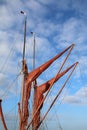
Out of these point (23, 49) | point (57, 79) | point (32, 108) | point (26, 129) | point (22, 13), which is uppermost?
point (22, 13)

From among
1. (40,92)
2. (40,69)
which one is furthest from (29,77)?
(40,92)

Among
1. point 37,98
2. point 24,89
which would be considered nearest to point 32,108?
point 37,98

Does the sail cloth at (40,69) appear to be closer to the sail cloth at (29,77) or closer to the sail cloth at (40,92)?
the sail cloth at (29,77)

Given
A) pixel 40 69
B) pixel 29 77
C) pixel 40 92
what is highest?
pixel 40 69

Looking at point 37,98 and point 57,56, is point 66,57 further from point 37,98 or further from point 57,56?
point 37,98

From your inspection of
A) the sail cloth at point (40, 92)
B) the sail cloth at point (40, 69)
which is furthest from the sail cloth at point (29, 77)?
the sail cloth at point (40, 92)

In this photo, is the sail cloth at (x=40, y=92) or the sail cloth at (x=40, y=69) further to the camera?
the sail cloth at (x=40, y=92)

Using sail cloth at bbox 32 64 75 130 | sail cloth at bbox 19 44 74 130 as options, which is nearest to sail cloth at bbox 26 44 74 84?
sail cloth at bbox 19 44 74 130

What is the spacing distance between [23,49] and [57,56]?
313 inches

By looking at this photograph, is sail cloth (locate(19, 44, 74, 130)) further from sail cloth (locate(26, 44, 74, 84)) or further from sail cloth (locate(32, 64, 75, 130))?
sail cloth (locate(32, 64, 75, 130))

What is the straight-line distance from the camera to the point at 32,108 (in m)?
60.3

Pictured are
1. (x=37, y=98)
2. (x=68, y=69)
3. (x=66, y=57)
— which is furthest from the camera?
(x=37, y=98)

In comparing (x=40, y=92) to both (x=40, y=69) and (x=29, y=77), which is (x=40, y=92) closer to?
(x=29, y=77)

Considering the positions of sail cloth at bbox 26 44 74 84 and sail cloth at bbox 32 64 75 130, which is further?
sail cloth at bbox 32 64 75 130
